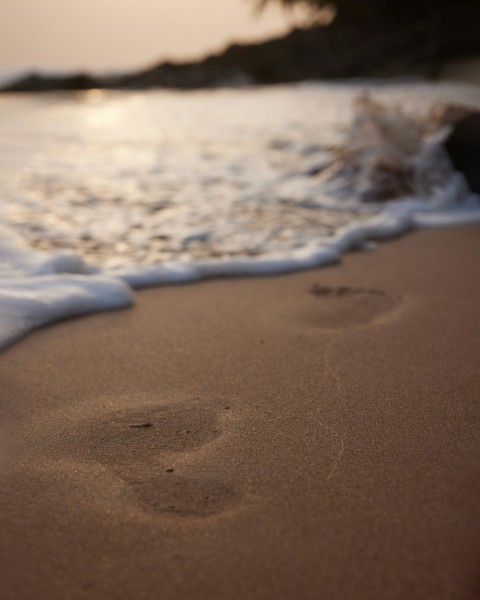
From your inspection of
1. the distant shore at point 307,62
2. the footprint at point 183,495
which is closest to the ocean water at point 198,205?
the footprint at point 183,495

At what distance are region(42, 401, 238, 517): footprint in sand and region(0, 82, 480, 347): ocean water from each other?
1.74 ft

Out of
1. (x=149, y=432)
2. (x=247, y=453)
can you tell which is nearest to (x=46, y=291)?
(x=149, y=432)

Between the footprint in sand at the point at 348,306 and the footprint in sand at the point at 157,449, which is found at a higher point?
the footprint in sand at the point at 157,449

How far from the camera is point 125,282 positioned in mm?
2229

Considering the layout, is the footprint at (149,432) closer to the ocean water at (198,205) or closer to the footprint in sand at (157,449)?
the footprint in sand at (157,449)

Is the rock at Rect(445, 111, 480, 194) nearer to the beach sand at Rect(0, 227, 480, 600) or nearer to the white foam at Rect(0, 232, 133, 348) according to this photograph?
the beach sand at Rect(0, 227, 480, 600)

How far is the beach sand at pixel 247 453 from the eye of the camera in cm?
93

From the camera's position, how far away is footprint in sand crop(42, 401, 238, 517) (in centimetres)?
109

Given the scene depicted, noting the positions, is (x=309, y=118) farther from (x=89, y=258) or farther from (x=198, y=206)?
(x=89, y=258)

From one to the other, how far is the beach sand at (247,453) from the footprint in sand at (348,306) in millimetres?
10

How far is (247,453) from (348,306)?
91 cm

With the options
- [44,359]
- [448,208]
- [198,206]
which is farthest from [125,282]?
[448,208]

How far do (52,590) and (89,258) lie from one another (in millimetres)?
1697

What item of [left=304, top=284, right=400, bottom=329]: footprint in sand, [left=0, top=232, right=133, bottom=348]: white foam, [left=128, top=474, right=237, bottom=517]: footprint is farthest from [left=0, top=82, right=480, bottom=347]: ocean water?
[left=128, top=474, right=237, bottom=517]: footprint
